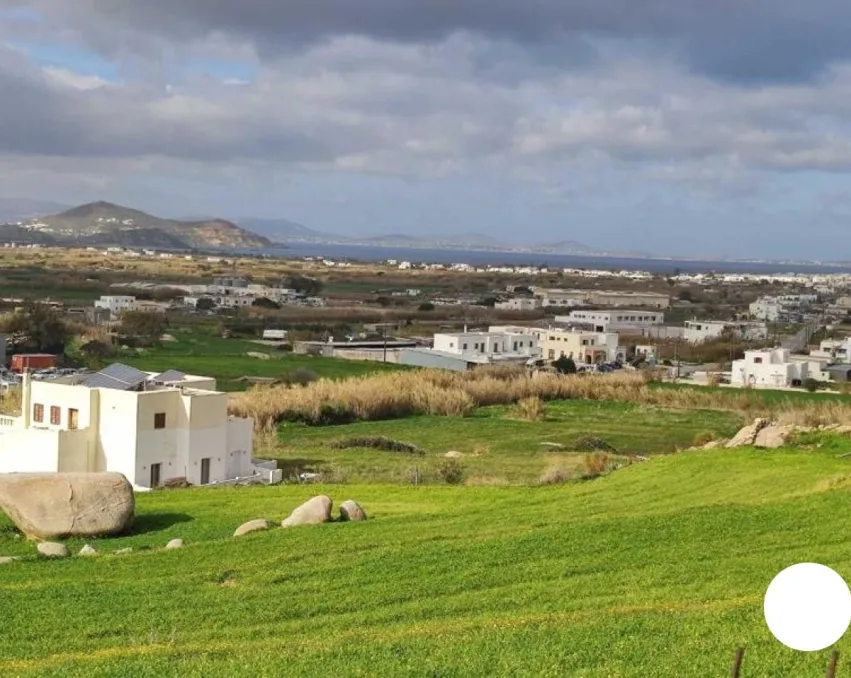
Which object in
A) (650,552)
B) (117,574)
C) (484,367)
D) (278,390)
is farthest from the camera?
(484,367)

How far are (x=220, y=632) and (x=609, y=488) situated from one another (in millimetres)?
13941

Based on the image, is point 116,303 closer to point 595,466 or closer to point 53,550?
point 595,466

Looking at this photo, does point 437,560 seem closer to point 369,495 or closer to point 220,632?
point 220,632

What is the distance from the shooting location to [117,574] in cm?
1670

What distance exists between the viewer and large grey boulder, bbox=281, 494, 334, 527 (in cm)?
2055

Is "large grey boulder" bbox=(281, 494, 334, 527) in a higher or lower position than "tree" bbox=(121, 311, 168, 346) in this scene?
higher

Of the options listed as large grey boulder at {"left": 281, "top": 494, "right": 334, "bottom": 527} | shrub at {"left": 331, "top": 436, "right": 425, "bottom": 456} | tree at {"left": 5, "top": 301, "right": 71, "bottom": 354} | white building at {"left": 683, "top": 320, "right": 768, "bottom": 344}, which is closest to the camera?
large grey boulder at {"left": 281, "top": 494, "right": 334, "bottom": 527}

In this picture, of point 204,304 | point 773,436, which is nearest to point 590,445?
point 773,436

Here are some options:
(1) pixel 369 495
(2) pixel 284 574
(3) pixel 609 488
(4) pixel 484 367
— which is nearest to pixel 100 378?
(1) pixel 369 495

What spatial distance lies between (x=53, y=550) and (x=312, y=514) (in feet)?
15.6

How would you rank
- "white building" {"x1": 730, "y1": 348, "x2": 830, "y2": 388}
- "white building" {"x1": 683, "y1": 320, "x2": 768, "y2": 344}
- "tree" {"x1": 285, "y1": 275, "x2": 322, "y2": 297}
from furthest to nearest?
"tree" {"x1": 285, "y1": 275, "x2": 322, "y2": 297} < "white building" {"x1": 683, "y1": 320, "x2": 768, "y2": 344} < "white building" {"x1": 730, "y1": 348, "x2": 830, "y2": 388}

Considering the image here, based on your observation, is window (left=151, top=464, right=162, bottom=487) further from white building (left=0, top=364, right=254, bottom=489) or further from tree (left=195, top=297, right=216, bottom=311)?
tree (left=195, top=297, right=216, bottom=311)

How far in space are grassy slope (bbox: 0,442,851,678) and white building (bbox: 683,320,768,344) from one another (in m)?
82.1

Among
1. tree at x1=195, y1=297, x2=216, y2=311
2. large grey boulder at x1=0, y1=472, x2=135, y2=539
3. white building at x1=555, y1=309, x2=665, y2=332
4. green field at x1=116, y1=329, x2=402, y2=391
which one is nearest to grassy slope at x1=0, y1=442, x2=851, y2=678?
large grey boulder at x1=0, y1=472, x2=135, y2=539
